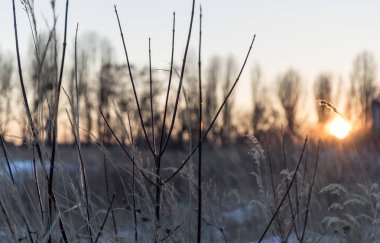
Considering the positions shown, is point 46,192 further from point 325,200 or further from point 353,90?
point 353,90

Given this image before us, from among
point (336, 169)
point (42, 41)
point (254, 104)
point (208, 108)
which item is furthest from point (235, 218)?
point (254, 104)

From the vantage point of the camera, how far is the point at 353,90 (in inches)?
1394

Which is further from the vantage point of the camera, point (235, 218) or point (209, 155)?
point (209, 155)

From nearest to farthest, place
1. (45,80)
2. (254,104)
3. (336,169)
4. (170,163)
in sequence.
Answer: (45,80)
(336,169)
(170,163)
(254,104)

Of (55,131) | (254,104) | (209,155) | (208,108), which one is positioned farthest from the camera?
(254,104)

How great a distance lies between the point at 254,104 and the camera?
120ft

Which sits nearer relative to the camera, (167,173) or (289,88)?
(167,173)

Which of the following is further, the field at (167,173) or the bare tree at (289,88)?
the bare tree at (289,88)

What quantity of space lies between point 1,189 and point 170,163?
6.12m

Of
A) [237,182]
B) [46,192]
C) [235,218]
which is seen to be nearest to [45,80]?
[46,192]

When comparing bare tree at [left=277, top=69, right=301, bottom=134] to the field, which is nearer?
the field

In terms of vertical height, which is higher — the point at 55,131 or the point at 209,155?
the point at 55,131

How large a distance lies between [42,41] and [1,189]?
1.99 ft

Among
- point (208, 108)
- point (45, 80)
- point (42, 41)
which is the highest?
point (42, 41)
